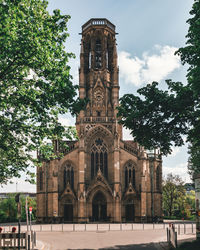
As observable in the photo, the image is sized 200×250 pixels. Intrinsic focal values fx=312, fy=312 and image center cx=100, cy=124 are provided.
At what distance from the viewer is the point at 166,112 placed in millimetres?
17250

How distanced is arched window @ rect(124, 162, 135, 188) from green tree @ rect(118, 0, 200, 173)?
31702 millimetres

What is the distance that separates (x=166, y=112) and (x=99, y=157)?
34.0 metres

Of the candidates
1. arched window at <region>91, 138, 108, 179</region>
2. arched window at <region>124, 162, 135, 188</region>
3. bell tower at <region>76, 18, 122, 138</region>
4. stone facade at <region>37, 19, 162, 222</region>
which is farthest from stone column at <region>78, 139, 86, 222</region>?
arched window at <region>124, 162, 135, 188</region>

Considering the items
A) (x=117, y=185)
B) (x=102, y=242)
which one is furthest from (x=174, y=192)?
(x=102, y=242)

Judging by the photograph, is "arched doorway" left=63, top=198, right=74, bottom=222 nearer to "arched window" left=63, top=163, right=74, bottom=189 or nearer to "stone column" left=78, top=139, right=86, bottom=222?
"arched window" left=63, top=163, right=74, bottom=189

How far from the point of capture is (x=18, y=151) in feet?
54.4

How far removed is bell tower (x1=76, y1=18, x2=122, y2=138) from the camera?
52219 millimetres

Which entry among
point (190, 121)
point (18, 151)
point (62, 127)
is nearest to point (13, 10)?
point (62, 127)

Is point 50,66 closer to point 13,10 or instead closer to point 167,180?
point 13,10

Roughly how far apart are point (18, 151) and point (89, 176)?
34.3m

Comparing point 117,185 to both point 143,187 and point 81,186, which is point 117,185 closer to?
point 143,187

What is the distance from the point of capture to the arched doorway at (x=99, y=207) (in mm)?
48188

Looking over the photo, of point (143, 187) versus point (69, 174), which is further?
point (69, 174)

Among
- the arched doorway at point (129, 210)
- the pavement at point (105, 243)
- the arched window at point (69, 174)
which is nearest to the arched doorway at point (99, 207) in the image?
the arched doorway at point (129, 210)
